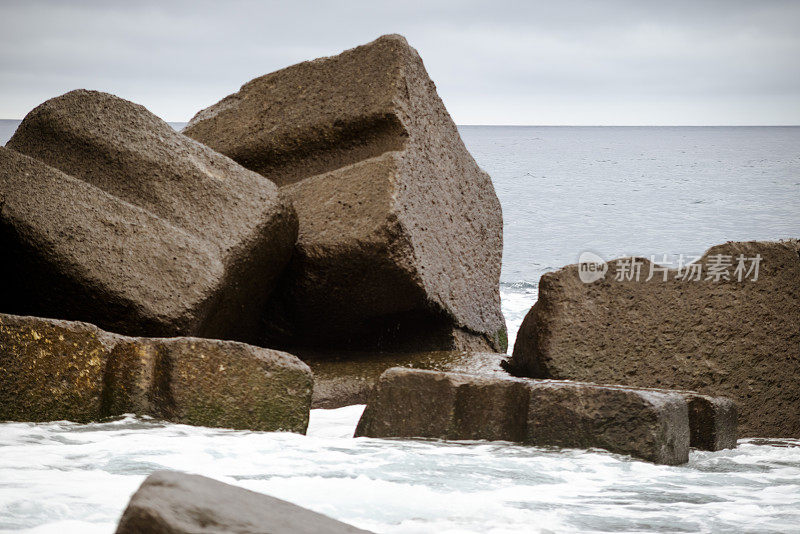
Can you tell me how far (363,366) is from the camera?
4.75m

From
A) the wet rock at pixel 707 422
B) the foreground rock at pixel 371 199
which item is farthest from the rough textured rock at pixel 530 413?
the foreground rock at pixel 371 199

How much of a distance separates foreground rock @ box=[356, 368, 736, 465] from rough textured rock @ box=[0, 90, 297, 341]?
43.7 inches

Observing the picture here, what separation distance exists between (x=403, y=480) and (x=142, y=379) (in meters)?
1.11

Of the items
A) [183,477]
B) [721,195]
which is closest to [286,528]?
[183,477]

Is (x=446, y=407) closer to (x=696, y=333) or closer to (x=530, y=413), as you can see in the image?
(x=530, y=413)

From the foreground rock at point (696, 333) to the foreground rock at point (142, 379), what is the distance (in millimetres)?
1477

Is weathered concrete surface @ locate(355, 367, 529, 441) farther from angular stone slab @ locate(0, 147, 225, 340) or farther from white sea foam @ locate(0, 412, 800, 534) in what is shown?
angular stone slab @ locate(0, 147, 225, 340)

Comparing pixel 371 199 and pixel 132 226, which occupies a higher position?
pixel 371 199

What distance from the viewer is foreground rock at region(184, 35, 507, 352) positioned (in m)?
4.64

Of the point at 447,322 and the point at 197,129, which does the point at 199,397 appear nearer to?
the point at 447,322

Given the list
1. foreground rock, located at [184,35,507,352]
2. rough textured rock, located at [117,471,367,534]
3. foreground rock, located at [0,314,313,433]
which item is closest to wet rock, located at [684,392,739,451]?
foreground rock, located at [0,314,313,433]

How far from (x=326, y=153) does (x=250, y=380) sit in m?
2.22

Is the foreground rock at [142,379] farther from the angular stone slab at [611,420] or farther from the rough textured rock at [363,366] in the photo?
the rough textured rock at [363,366]

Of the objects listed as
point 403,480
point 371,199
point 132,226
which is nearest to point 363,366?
point 371,199
